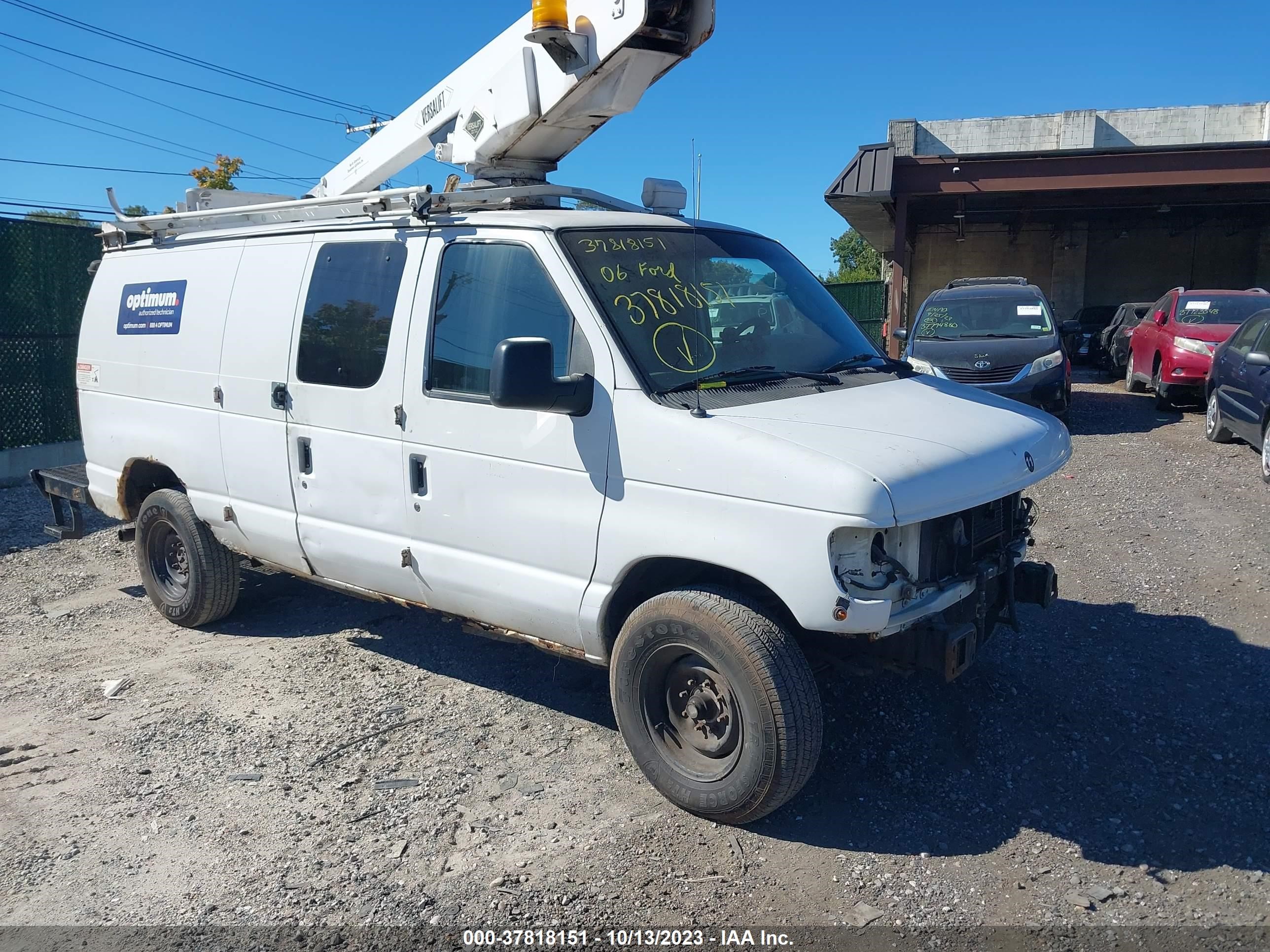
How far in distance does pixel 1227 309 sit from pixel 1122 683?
1137 cm

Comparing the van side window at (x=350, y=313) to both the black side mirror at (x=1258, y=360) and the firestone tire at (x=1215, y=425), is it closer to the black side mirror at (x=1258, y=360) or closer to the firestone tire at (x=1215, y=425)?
the black side mirror at (x=1258, y=360)

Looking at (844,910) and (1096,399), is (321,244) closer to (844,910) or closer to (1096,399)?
(844,910)

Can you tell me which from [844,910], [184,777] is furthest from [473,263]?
[844,910]

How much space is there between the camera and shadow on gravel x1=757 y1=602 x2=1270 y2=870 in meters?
3.62

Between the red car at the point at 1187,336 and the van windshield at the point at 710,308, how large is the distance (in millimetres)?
10064

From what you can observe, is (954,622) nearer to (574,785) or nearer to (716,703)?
(716,703)

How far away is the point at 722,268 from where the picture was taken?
450 centimetres

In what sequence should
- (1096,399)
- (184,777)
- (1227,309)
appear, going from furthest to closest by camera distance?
(1096,399)
(1227,309)
(184,777)

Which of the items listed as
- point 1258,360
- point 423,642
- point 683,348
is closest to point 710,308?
point 683,348

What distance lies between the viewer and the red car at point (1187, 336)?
1312cm

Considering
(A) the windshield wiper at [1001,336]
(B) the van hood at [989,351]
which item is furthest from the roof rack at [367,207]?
(A) the windshield wiper at [1001,336]

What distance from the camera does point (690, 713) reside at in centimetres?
377

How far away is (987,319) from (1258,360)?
11.7 ft

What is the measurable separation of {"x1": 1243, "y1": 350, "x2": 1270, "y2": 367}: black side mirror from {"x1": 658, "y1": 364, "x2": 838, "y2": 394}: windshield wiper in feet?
Result: 22.6
